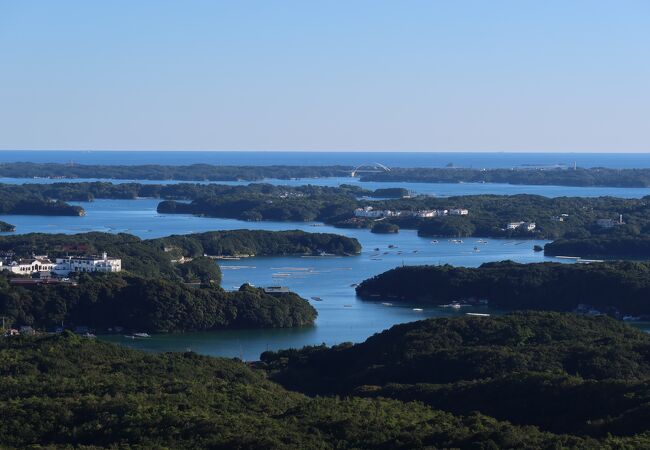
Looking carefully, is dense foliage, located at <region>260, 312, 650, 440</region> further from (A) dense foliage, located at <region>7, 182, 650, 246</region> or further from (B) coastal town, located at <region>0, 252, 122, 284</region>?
(A) dense foliage, located at <region>7, 182, 650, 246</region>

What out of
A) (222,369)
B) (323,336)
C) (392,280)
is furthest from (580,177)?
(222,369)

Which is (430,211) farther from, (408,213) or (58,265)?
(58,265)

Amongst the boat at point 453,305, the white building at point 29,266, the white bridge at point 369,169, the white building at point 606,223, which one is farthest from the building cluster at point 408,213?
the white bridge at point 369,169

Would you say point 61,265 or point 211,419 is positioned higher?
point 211,419

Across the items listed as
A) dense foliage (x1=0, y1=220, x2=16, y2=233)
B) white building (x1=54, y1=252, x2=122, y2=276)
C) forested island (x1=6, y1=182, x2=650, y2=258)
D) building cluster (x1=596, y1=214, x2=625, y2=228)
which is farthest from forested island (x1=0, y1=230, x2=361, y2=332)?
building cluster (x1=596, y1=214, x2=625, y2=228)

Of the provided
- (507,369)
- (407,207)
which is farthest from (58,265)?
(407,207)

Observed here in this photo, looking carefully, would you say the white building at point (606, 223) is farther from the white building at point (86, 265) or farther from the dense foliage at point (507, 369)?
the dense foliage at point (507, 369)
